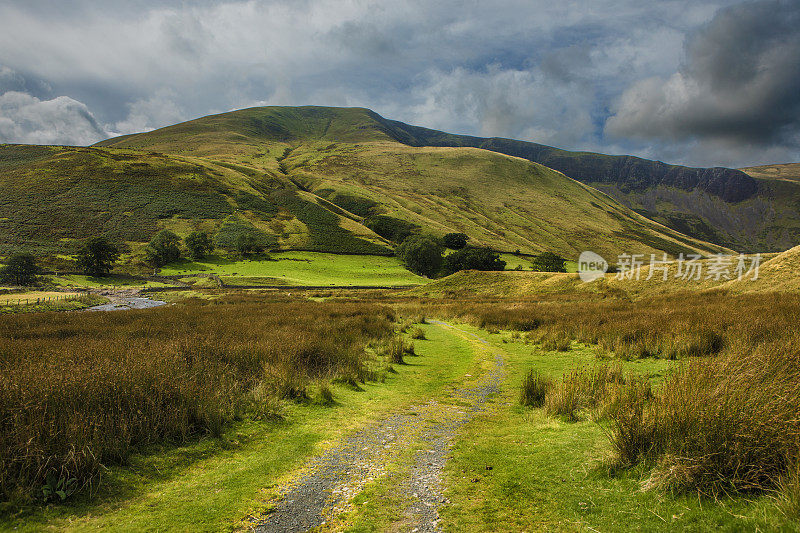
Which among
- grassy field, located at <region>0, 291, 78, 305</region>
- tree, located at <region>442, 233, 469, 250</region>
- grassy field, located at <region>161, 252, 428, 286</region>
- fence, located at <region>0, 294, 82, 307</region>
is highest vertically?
tree, located at <region>442, 233, 469, 250</region>

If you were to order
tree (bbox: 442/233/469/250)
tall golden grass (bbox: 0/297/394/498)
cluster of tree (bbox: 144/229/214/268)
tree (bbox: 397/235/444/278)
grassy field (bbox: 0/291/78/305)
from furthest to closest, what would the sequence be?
tree (bbox: 442/233/469/250)
tree (bbox: 397/235/444/278)
cluster of tree (bbox: 144/229/214/268)
grassy field (bbox: 0/291/78/305)
tall golden grass (bbox: 0/297/394/498)

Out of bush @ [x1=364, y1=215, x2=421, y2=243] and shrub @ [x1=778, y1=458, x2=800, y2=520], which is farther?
bush @ [x1=364, y1=215, x2=421, y2=243]

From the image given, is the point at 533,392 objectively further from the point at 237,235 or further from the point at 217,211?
the point at 217,211

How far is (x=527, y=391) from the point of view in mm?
8508

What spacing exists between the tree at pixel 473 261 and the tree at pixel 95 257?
7822 cm

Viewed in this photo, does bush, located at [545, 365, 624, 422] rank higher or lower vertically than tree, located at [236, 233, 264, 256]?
lower

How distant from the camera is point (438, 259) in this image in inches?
4072

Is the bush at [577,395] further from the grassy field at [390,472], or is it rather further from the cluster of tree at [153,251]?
the cluster of tree at [153,251]

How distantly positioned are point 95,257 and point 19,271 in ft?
38.7

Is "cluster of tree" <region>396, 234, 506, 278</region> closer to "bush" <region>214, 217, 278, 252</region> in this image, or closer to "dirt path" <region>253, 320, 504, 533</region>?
"bush" <region>214, 217, 278, 252</region>

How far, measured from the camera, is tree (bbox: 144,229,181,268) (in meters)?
89.3

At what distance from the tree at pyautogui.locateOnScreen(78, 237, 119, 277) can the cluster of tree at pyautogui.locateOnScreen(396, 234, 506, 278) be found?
7035 centimetres

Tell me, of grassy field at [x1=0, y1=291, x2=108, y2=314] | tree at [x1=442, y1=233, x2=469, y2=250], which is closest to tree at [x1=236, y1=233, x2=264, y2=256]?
Answer: grassy field at [x1=0, y1=291, x2=108, y2=314]

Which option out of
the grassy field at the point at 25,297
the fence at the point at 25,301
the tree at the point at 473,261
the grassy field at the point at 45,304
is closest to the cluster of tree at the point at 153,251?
the grassy field at the point at 25,297
